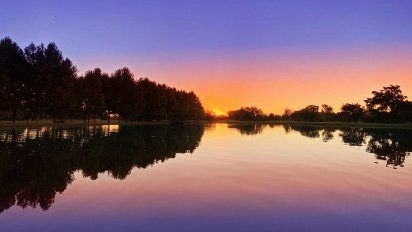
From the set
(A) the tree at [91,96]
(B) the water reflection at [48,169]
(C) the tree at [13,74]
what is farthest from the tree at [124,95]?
(B) the water reflection at [48,169]

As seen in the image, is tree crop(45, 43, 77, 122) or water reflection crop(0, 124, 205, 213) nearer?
water reflection crop(0, 124, 205, 213)

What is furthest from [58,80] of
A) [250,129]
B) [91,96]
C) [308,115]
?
[308,115]

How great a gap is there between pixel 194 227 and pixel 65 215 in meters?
3.48

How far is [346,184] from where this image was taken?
50.5 ft

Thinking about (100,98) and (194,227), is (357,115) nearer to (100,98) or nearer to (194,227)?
(100,98)

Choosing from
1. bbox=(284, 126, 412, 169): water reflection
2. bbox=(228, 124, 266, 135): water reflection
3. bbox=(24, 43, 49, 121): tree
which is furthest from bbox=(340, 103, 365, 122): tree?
bbox=(24, 43, 49, 121): tree

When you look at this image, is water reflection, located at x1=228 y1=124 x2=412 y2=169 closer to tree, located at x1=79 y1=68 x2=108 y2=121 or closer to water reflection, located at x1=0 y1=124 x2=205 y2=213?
water reflection, located at x1=0 y1=124 x2=205 y2=213

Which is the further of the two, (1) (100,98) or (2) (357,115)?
(2) (357,115)

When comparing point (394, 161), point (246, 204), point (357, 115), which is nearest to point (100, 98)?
point (394, 161)

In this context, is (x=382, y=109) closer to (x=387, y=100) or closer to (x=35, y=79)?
(x=387, y=100)

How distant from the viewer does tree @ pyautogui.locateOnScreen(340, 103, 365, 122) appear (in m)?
160

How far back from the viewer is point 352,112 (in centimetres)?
16325

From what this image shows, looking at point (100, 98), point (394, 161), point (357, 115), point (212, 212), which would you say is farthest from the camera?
point (357, 115)

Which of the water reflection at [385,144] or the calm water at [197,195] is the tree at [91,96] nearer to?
the water reflection at [385,144]
